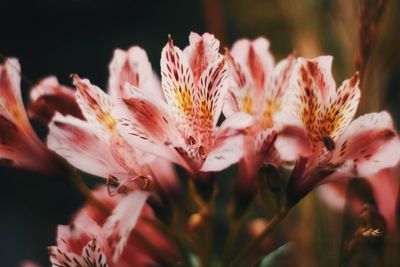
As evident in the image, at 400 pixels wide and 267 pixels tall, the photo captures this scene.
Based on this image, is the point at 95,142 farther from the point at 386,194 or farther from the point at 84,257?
the point at 386,194

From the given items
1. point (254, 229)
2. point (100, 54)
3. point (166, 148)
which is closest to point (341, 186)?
point (254, 229)

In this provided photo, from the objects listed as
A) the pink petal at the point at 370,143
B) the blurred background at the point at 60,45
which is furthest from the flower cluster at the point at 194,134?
the blurred background at the point at 60,45

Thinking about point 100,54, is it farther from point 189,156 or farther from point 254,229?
point 189,156

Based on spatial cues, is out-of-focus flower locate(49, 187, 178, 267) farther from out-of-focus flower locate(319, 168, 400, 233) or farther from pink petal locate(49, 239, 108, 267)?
out-of-focus flower locate(319, 168, 400, 233)

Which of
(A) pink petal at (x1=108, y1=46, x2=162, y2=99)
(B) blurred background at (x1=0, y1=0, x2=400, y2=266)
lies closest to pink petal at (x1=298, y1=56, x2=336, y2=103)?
(A) pink petal at (x1=108, y1=46, x2=162, y2=99)

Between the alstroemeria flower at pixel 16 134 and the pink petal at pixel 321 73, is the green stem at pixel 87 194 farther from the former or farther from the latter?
the pink petal at pixel 321 73

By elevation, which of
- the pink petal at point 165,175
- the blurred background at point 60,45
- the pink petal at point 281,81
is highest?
the pink petal at point 281,81

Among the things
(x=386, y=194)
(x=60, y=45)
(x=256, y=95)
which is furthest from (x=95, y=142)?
(x=60, y=45)
